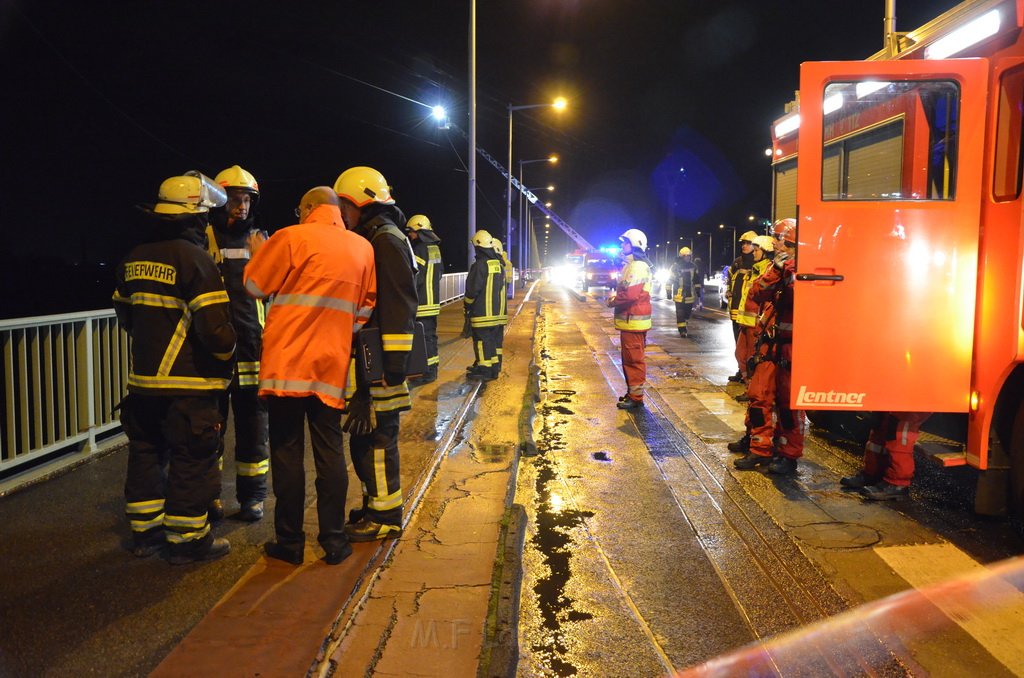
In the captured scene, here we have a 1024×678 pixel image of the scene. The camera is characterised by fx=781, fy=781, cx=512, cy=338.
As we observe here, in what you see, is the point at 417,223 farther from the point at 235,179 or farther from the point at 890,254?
the point at 890,254

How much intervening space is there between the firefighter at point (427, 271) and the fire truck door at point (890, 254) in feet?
15.2

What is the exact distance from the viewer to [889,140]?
5.30m

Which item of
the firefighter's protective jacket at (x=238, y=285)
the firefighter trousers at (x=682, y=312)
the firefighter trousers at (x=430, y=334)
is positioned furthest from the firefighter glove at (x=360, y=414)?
the firefighter trousers at (x=682, y=312)

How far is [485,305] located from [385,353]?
5.91 m

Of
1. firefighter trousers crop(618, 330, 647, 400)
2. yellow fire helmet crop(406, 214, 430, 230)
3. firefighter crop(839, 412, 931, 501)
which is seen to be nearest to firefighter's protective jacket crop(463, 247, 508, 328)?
yellow fire helmet crop(406, 214, 430, 230)

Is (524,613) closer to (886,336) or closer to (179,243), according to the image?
(179,243)

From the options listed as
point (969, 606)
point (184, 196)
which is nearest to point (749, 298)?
point (969, 606)

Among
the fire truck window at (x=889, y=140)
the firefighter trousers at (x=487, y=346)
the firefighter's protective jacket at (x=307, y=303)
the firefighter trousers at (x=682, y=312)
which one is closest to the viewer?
the firefighter's protective jacket at (x=307, y=303)

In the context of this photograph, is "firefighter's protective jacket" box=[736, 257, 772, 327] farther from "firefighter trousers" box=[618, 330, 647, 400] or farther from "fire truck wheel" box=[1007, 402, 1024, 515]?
"fire truck wheel" box=[1007, 402, 1024, 515]

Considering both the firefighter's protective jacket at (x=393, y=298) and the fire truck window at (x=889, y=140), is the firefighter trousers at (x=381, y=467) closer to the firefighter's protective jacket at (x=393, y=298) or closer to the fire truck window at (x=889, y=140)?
the firefighter's protective jacket at (x=393, y=298)

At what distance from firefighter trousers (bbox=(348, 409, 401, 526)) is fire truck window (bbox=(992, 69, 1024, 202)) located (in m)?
3.69

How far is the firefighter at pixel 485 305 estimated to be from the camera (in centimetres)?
983

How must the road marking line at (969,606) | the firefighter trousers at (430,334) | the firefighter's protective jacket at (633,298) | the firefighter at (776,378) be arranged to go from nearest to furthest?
1. the road marking line at (969,606)
2. the firefighter at (776,378)
3. the firefighter's protective jacket at (633,298)
4. the firefighter trousers at (430,334)

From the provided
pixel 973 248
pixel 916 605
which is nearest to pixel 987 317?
pixel 973 248
